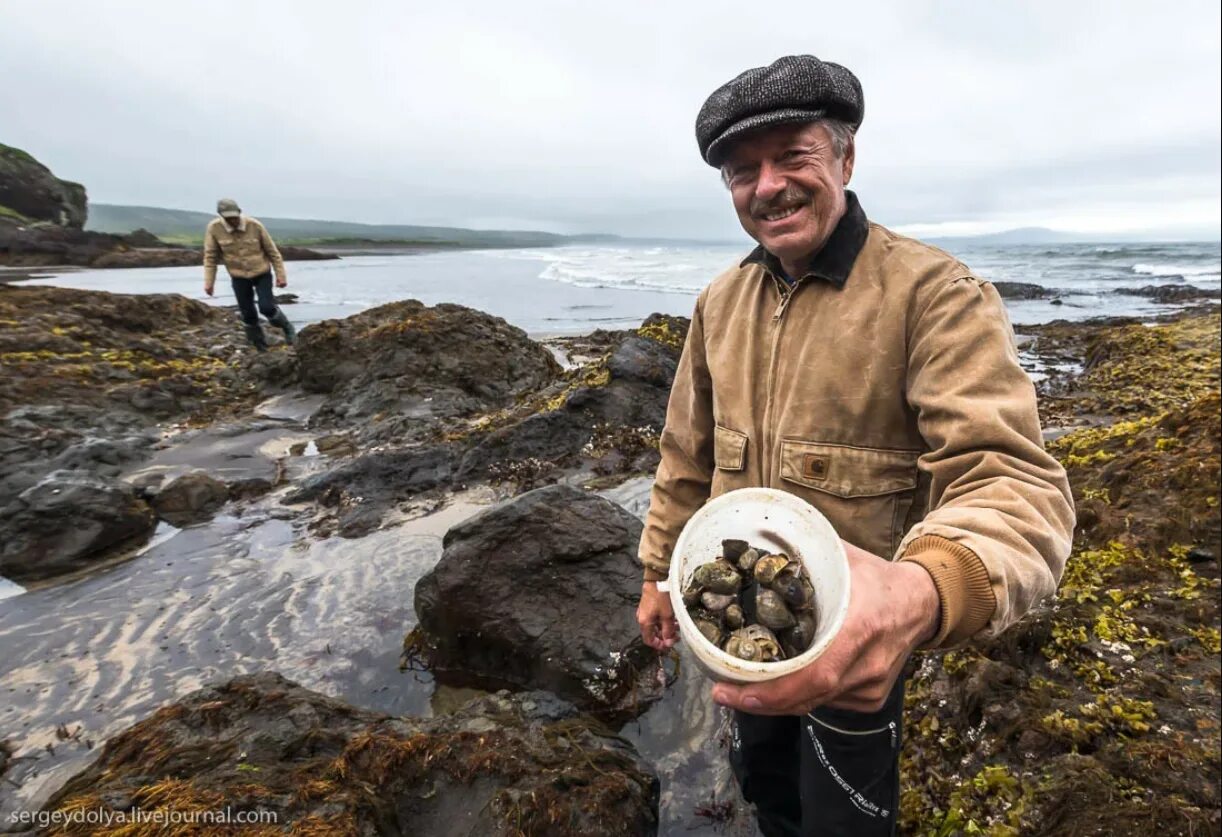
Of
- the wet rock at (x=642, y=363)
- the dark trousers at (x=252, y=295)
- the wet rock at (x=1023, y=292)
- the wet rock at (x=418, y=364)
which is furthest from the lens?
the wet rock at (x=1023, y=292)

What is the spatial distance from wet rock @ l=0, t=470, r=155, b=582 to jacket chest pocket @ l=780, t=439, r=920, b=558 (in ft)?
20.8

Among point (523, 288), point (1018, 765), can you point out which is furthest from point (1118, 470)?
point (523, 288)

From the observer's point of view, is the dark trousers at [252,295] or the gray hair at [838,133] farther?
the dark trousers at [252,295]

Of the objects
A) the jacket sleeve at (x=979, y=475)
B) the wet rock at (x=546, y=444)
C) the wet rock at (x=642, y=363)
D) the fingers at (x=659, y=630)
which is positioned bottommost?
the wet rock at (x=546, y=444)

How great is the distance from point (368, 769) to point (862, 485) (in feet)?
8.01

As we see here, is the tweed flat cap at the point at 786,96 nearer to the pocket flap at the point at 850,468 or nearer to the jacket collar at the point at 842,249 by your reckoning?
the jacket collar at the point at 842,249

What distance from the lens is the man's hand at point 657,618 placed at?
263cm

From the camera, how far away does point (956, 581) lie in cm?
132

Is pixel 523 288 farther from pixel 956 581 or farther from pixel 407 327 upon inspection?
pixel 956 581

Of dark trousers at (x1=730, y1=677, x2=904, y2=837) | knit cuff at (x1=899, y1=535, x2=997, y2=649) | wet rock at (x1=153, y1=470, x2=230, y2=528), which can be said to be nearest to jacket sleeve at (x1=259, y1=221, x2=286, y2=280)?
wet rock at (x1=153, y1=470, x2=230, y2=528)

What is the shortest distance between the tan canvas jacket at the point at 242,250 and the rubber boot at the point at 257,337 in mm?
1505

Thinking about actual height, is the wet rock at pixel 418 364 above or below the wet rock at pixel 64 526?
above

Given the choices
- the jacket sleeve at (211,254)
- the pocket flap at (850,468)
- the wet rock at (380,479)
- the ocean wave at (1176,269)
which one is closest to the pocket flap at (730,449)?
the pocket flap at (850,468)

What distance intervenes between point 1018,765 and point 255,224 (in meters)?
13.0
